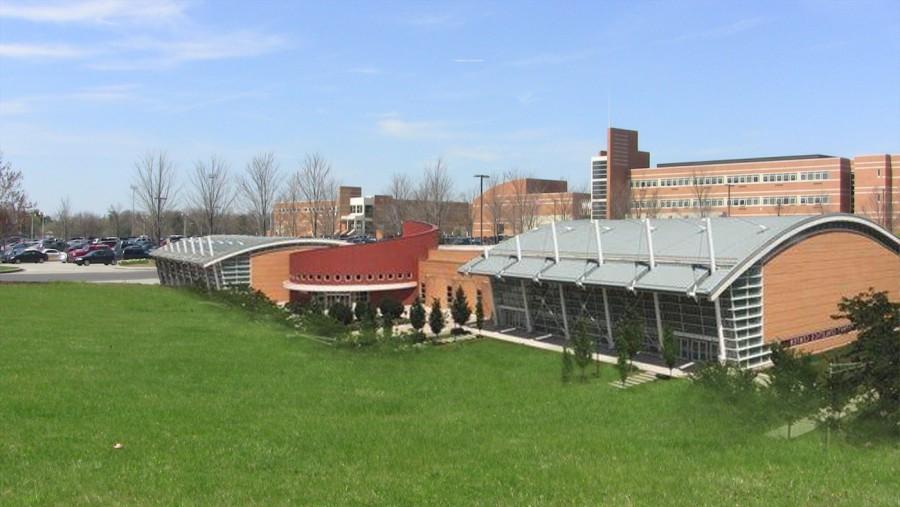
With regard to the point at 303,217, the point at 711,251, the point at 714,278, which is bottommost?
the point at 714,278

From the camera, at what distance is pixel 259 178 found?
76500mm

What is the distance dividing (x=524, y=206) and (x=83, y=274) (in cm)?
5009

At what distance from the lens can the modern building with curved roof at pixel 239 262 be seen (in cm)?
4372

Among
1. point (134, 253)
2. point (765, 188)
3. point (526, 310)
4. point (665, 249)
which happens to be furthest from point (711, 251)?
point (765, 188)

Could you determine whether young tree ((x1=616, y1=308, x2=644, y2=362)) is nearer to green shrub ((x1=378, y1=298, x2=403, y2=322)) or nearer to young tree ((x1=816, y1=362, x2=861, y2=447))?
young tree ((x1=816, y1=362, x2=861, y2=447))

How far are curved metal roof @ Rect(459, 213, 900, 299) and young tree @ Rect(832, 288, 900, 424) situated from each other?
10186 mm

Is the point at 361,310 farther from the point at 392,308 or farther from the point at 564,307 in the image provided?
the point at 564,307

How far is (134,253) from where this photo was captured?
79.1m

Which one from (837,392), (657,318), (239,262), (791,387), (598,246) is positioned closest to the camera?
(837,392)

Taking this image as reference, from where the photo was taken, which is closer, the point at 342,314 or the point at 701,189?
the point at 342,314

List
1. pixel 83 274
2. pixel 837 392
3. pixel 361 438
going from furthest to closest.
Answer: pixel 83 274 → pixel 837 392 → pixel 361 438

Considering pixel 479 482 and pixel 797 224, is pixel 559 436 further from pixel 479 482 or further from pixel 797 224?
pixel 797 224

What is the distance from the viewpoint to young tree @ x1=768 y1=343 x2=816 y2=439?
15250mm

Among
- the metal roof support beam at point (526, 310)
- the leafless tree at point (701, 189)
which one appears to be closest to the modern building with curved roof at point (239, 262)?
the metal roof support beam at point (526, 310)
